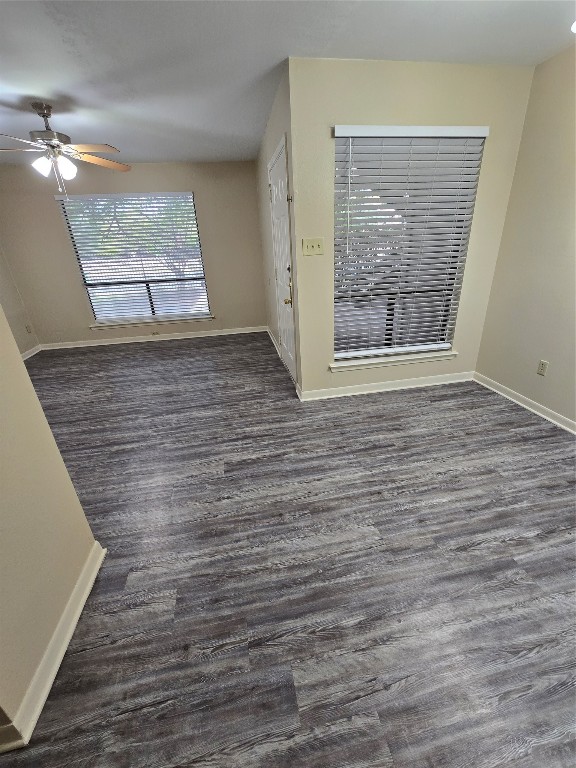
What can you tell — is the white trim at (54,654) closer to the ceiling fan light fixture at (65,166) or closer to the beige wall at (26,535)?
the beige wall at (26,535)

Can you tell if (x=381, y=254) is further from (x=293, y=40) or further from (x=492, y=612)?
(x=492, y=612)

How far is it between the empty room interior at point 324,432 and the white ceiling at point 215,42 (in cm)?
2

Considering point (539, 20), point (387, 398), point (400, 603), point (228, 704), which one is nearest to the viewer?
point (228, 704)

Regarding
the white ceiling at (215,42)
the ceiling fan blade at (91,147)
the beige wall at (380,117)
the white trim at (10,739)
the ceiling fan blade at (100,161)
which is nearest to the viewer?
the white trim at (10,739)

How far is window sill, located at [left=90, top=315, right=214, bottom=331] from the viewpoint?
4738mm

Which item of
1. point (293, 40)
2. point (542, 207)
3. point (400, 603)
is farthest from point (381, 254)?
point (400, 603)

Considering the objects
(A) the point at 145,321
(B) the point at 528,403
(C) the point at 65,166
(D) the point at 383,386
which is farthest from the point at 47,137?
Answer: (B) the point at 528,403

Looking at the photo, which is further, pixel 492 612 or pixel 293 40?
pixel 293 40

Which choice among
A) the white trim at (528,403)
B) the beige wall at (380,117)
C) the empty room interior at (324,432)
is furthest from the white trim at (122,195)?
the white trim at (528,403)

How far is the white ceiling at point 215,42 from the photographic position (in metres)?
1.48

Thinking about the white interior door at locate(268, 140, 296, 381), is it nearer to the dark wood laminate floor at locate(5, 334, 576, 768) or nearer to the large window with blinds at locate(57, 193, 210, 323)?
the dark wood laminate floor at locate(5, 334, 576, 768)

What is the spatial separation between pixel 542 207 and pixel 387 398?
1.79 meters

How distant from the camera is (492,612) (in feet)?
3.75

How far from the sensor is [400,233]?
7.84 feet
